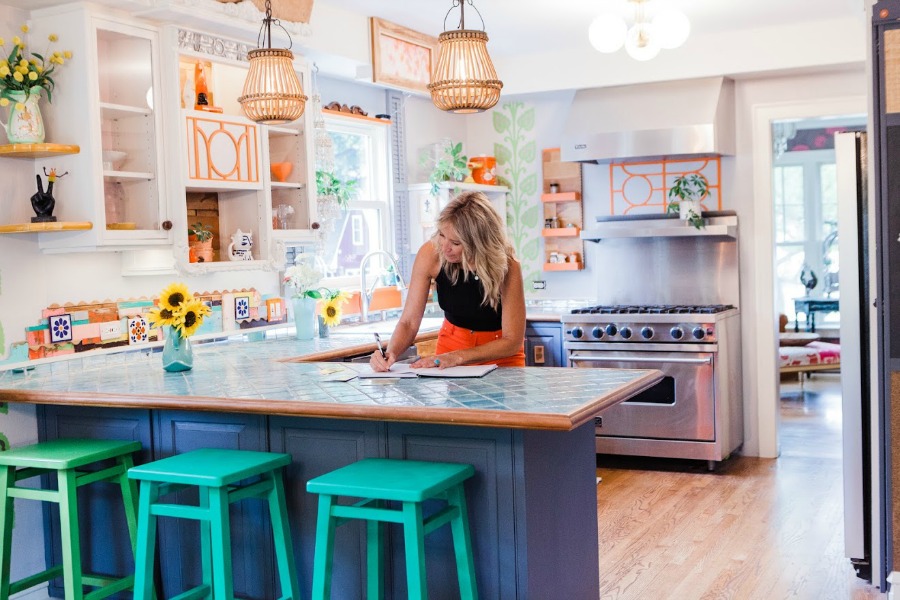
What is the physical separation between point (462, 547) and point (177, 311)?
147 centimetres

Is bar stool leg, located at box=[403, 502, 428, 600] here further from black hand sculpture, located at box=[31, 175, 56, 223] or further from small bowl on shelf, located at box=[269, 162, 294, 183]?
small bowl on shelf, located at box=[269, 162, 294, 183]

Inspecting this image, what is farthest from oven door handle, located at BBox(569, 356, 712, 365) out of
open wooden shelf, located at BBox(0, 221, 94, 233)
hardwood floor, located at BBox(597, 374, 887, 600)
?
open wooden shelf, located at BBox(0, 221, 94, 233)

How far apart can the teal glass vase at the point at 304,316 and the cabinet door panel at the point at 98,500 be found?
1400mm

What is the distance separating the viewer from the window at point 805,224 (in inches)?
399

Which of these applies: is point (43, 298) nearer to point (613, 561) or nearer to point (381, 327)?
point (381, 327)

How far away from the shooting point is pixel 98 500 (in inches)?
143

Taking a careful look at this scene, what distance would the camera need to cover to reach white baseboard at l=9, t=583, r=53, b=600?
3654 mm

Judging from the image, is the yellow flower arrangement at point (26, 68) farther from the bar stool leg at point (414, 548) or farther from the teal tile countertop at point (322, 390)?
the bar stool leg at point (414, 548)

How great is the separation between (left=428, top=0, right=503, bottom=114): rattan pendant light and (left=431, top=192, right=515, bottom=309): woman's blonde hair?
0.35 metres

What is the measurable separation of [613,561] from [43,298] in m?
2.54

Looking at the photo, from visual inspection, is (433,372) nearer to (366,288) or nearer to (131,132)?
(131,132)

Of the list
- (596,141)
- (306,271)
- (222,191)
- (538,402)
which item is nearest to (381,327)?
(306,271)

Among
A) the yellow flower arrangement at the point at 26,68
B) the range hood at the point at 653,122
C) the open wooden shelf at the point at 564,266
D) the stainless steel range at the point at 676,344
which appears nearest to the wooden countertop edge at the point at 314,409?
the yellow flower arrangement at the point at 26,68

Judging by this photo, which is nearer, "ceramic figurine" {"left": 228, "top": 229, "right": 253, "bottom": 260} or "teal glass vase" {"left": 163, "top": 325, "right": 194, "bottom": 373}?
"teal glass vase" {"left": 163, "top": 325, "right": 194, "bottom": 373}
